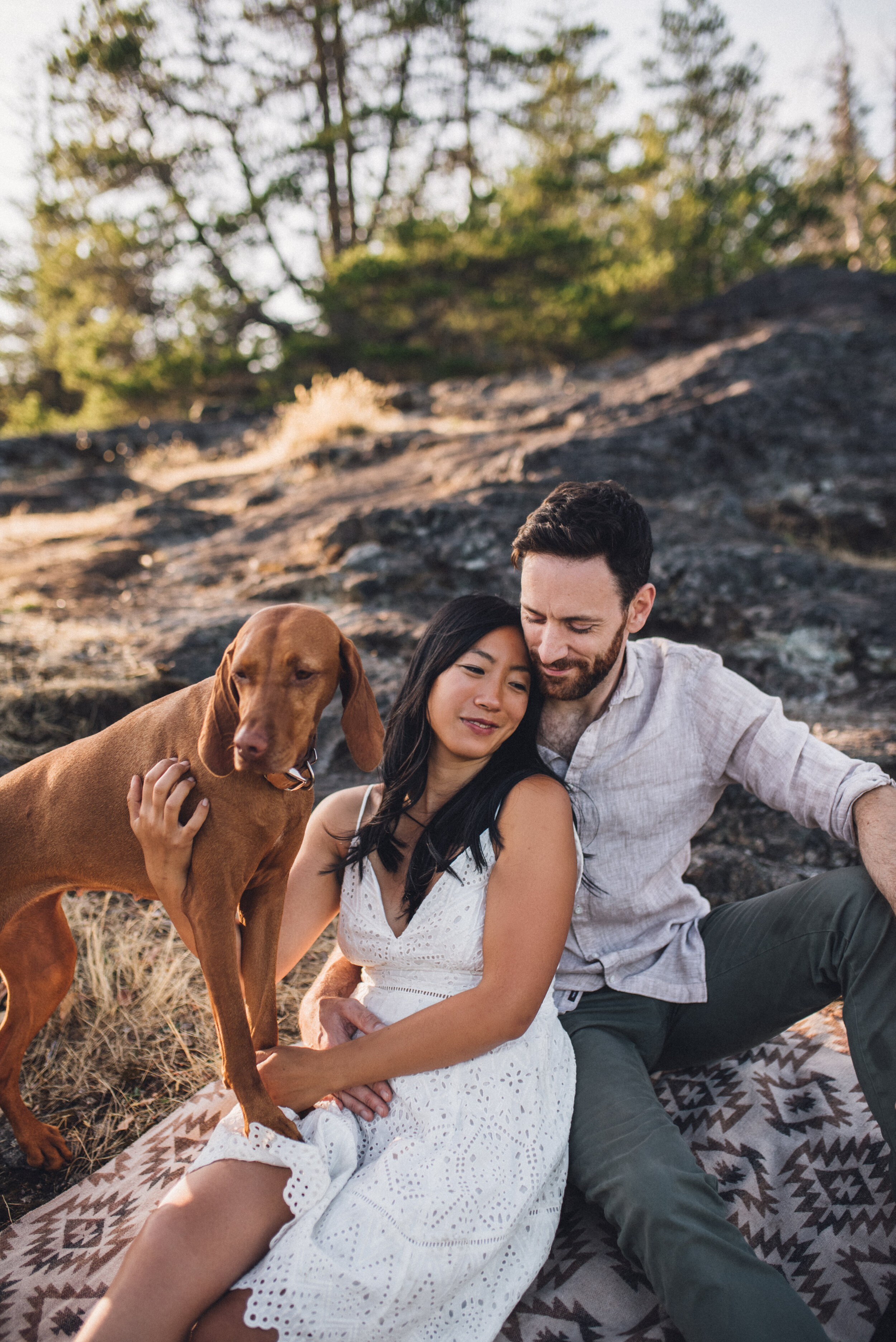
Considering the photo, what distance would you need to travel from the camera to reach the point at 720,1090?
237cm

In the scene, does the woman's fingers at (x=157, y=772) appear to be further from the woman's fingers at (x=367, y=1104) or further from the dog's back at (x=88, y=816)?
the woman's fingers at (x=367, y=1104)

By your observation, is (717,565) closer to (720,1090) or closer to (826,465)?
(826,465)

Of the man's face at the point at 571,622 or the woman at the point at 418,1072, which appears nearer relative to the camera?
the woman at the point at 418,1072

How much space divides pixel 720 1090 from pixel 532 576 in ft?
5.39

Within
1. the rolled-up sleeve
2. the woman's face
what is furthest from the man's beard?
the rolled-up sleeve

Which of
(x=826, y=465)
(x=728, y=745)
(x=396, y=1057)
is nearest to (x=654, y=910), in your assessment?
(x=728, y=745)

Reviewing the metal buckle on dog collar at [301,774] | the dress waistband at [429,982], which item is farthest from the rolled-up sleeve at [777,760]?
the metal buckle on dog collar at [301,774]

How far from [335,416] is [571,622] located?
27.9 ft

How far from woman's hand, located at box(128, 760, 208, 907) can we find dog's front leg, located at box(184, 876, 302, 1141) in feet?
0.16

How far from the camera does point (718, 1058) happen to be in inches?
93.3

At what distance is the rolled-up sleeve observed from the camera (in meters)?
2.19

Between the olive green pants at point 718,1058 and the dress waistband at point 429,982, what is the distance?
0.46 m

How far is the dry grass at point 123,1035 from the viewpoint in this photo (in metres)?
2.63

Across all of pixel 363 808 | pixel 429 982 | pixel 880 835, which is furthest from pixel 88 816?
pixel 880 835
